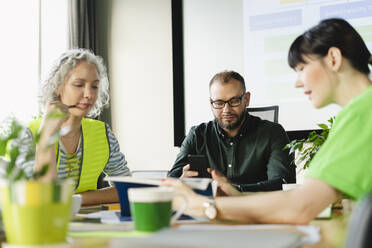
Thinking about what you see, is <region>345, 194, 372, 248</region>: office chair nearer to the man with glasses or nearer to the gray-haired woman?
the gray-haired woman

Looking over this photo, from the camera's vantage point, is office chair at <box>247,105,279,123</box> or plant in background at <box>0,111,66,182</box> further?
office chair at <box>247,105,279,123</box>

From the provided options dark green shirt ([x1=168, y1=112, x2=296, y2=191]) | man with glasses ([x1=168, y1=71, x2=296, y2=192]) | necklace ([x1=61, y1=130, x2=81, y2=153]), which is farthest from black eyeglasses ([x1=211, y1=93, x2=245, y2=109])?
necklace ([x1=61, y1=130, x2=81, y2=153])

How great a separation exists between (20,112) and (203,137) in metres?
2.00

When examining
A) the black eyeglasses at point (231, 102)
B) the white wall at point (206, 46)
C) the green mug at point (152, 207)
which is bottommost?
the green mug at point (152, 207)

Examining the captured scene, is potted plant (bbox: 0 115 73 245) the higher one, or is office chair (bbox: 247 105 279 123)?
office chair (bbox: 247 105 279 123)

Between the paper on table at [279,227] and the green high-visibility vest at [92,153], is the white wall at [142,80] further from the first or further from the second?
the paper on table at [279,227]

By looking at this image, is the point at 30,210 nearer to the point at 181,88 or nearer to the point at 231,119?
the point at 231,119

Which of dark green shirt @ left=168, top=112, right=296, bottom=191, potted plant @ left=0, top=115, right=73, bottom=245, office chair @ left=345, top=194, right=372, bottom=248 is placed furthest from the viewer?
dark green shirt @ left=168, top=112, right=296, bottom=191

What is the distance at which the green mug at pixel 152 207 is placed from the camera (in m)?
0.82

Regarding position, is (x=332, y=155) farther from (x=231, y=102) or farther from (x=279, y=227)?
(x=231, y=102)

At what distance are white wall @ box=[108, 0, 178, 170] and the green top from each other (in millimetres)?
3159

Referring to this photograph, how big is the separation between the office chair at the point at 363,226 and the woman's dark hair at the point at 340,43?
0.74 metres

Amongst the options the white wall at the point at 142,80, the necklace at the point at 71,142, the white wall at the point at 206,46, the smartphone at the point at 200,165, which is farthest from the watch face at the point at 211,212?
the white wall at the point at 142,80

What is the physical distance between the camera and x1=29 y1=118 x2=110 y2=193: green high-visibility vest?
1.90m
